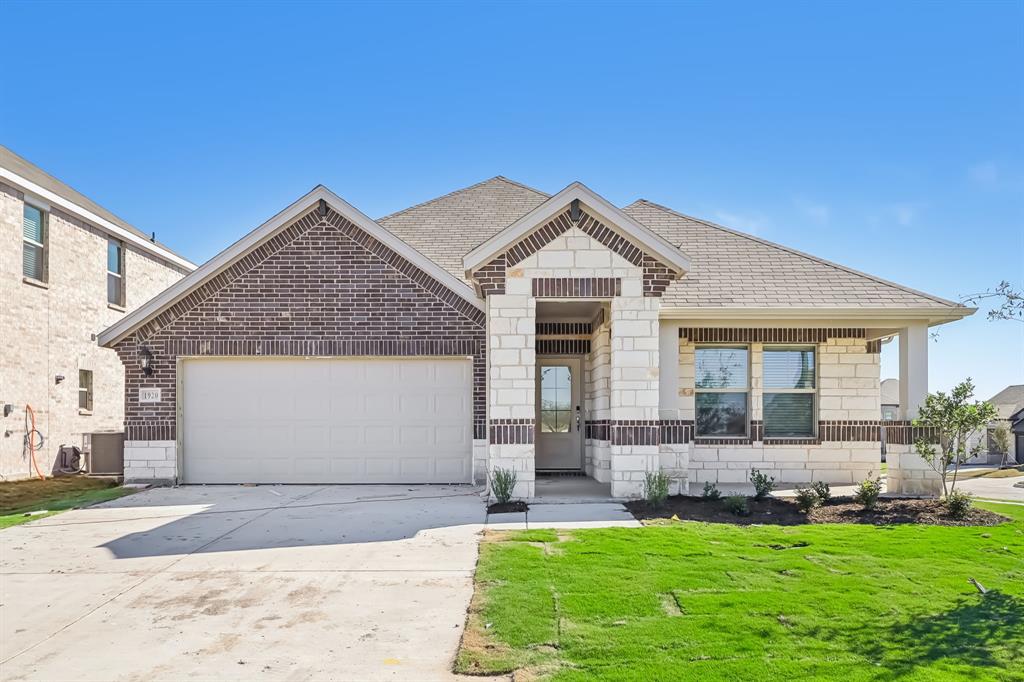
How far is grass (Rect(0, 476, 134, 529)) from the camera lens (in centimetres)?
1104

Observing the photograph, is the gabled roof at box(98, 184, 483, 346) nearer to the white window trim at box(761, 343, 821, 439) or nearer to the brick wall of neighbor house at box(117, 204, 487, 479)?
the brick wall of neighbor house at box(117, 204, 487, 479)

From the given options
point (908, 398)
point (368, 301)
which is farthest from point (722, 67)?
point (368, 301)

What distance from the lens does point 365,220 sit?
13562mm

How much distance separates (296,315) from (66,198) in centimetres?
748

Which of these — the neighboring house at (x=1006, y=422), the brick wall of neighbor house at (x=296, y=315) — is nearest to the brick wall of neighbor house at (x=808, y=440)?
the brick wall of neighbor house at (x=296, y=315)

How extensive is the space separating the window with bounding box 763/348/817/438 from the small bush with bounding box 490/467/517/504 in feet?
17.0

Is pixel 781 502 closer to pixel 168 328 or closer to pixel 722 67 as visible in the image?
pixel 722 67

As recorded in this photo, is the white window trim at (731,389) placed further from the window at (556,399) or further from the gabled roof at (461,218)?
the gabled roof at (461,218)

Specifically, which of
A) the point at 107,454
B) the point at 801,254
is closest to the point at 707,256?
the point at 801,254

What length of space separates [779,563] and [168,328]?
11.1m

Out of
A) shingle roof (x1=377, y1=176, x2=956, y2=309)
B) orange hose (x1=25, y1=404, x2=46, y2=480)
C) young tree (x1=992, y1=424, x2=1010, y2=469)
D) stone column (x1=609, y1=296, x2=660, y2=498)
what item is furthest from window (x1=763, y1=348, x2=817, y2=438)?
young tree (x1=992, y1=424, x2=1010, y2=469)

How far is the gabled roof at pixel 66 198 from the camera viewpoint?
607 inches

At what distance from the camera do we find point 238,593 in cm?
645

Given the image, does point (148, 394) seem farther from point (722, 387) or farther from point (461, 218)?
point (722, 387)
